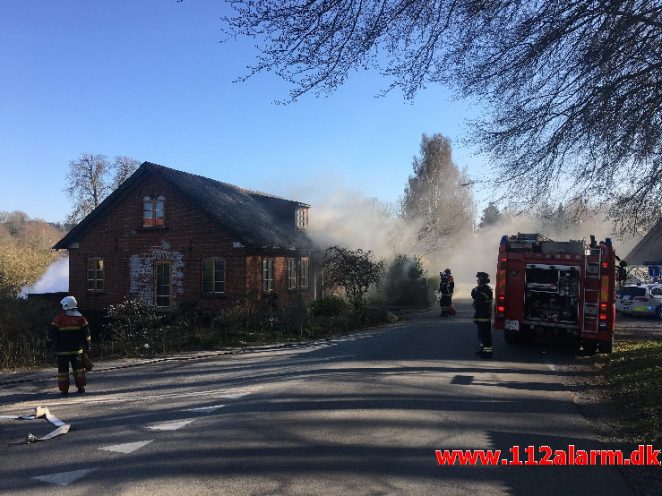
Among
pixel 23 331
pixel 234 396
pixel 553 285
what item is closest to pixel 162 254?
pixel 23 331

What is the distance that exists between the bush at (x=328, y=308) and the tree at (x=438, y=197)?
24.2 meters

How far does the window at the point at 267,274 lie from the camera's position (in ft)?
69.7

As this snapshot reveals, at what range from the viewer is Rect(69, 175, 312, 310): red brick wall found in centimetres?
2009

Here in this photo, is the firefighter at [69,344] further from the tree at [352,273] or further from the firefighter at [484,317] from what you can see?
the tree at [352,273]

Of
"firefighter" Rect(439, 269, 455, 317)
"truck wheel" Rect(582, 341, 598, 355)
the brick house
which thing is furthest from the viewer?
the brick house

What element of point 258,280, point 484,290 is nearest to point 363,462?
point 484,290

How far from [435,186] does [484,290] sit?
126 ft

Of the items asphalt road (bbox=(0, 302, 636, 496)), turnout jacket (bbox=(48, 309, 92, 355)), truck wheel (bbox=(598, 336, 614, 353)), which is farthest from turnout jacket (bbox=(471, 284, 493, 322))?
turnout jacket (bbox=(48, 309, 92, 355))

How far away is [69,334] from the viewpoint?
807 cm

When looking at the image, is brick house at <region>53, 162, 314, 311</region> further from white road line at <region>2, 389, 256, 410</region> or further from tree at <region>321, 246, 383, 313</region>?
white road line at <region>2, 389, 256, 410</region>

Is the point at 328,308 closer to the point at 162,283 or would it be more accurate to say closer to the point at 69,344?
the point at 162,283

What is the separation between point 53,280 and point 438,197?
31721 mm

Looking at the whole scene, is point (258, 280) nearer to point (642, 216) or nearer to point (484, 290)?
point (484, 290)

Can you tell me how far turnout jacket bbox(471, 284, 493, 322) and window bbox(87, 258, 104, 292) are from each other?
17395 mm
